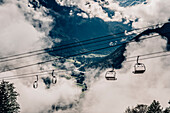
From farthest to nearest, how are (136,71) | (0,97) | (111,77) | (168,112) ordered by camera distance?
(168,112) → (0,97) → (111,77) → (136,71)

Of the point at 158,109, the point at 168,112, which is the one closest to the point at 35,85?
the point at 168,112

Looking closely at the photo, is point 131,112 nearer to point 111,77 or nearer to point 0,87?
point 0,87

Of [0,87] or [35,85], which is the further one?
[0,87]

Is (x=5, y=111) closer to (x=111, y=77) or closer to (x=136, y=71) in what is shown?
(x=111, y=77)

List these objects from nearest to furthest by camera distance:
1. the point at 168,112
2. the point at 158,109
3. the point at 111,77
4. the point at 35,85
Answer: the point at 111,77 < the point at 35,85 < the point at 168,112 < the point at 158,109

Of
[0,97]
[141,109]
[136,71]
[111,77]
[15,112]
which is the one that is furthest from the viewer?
[141,109]

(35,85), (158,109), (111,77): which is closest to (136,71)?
(111,77)

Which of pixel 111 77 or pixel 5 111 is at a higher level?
pixel 111 77

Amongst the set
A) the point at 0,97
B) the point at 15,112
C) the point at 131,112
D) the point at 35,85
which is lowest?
the point at 131,112

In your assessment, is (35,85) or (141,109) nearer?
(35,85)
